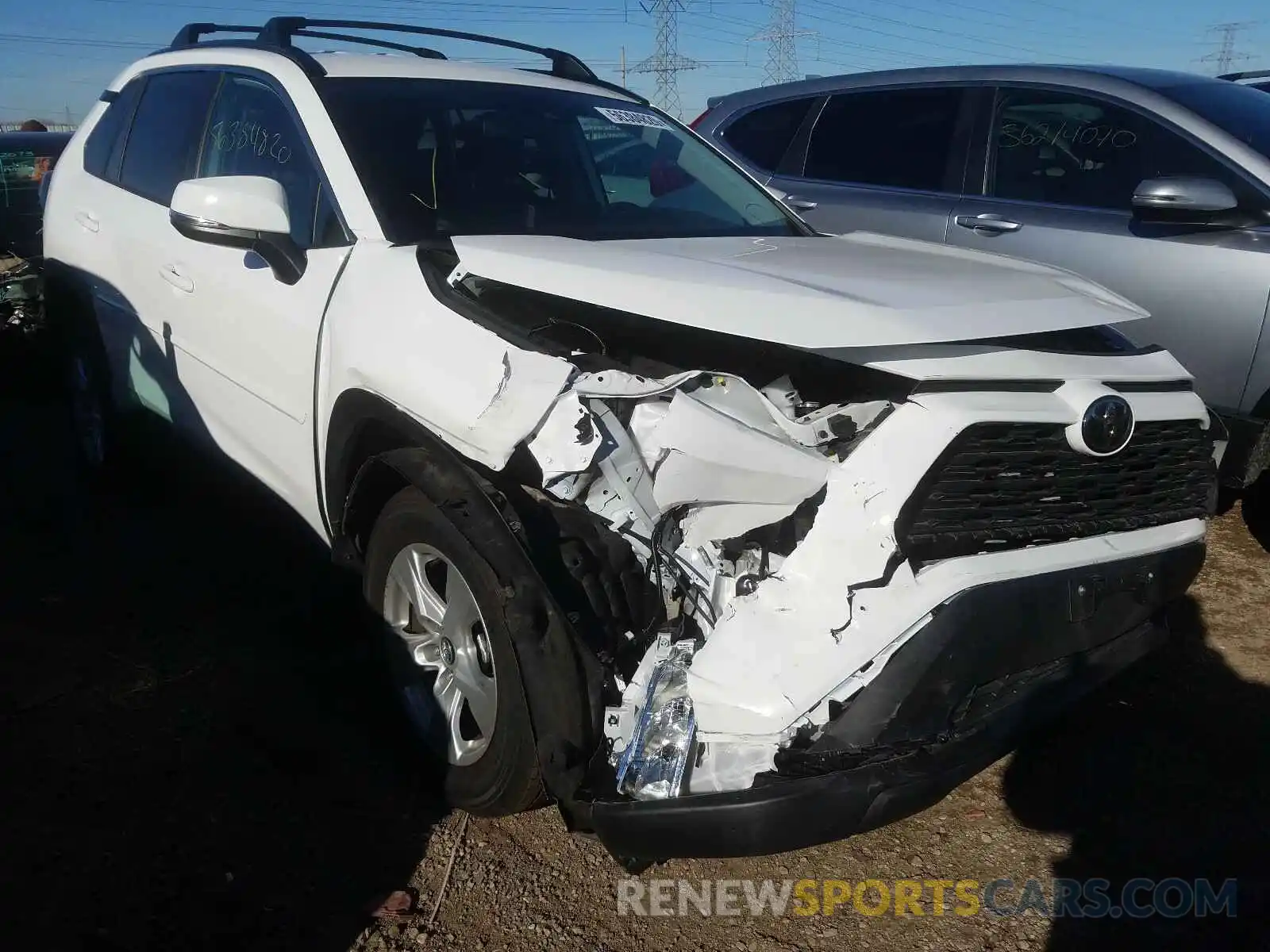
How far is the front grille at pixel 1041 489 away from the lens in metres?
1.98

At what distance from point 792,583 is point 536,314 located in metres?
1.03

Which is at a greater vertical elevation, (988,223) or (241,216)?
(241,216)

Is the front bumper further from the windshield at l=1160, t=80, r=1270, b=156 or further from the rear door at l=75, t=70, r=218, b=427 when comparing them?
the windshield at l=1160, t=80, r=1270, b=156

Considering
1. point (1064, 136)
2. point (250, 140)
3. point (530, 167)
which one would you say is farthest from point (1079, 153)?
point (250, 140)

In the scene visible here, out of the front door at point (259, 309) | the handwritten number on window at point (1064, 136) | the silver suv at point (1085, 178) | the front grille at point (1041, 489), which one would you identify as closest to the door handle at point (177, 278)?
the front door at point (259, 309)

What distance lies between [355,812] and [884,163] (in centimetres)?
399

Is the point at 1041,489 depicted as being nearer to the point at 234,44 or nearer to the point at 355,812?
the point at 355,812

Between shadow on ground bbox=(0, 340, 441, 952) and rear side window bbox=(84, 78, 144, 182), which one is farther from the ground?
rear side window bbox=(84, 78, 144, 182)

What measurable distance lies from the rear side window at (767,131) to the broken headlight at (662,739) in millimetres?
4183

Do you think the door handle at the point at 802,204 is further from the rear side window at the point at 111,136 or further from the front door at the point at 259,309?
the rear side window at the point at 111,136

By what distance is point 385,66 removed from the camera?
3402 mm

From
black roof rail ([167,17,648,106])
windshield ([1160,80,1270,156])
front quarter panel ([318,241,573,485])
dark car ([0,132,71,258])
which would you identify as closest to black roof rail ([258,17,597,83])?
black roof rail ([167,17,648,106])

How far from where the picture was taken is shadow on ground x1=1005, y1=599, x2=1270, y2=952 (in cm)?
240

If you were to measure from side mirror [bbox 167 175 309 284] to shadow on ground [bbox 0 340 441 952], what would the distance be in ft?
2.97
